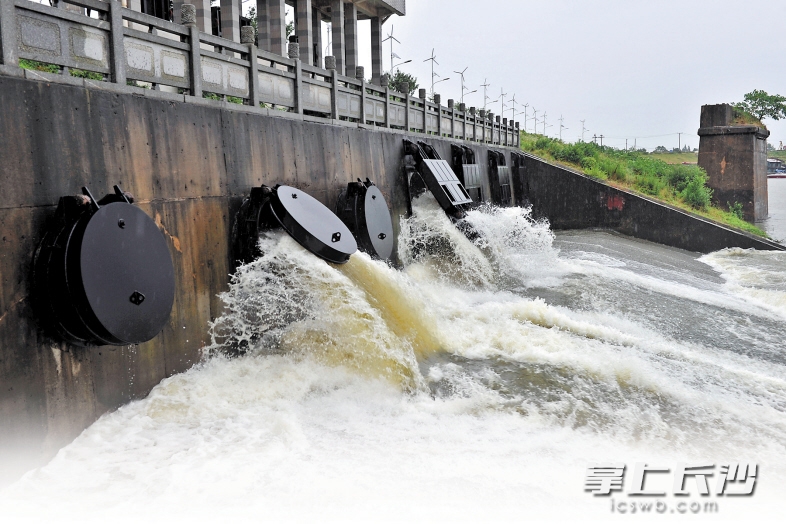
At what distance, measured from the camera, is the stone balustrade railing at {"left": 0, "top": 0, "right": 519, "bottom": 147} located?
227 inches

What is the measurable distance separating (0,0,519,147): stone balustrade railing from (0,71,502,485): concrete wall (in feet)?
1.36

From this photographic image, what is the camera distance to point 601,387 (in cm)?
734

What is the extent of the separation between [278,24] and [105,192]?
71.6 ft

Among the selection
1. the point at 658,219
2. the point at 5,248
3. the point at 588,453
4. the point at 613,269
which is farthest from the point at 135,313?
the point at 658,219

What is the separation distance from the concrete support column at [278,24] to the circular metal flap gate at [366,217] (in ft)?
52.8

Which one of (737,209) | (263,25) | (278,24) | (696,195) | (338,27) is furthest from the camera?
(737,209)

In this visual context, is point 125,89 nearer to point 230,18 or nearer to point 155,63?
point 155,63

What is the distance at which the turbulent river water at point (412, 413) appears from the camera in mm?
4746

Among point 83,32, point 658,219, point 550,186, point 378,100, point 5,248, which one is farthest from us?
point 550,186

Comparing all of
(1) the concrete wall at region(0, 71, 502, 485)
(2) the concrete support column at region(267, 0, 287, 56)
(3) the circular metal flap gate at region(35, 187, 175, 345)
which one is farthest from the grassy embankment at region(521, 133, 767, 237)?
(3) the circular metal flap gate at region(35, 187, 175, 345)

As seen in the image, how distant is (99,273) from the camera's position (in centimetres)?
526

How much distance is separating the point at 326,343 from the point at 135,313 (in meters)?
2.67

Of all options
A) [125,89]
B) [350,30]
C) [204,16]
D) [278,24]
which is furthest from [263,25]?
[125,89]

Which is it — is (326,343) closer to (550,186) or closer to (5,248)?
(5,248)
